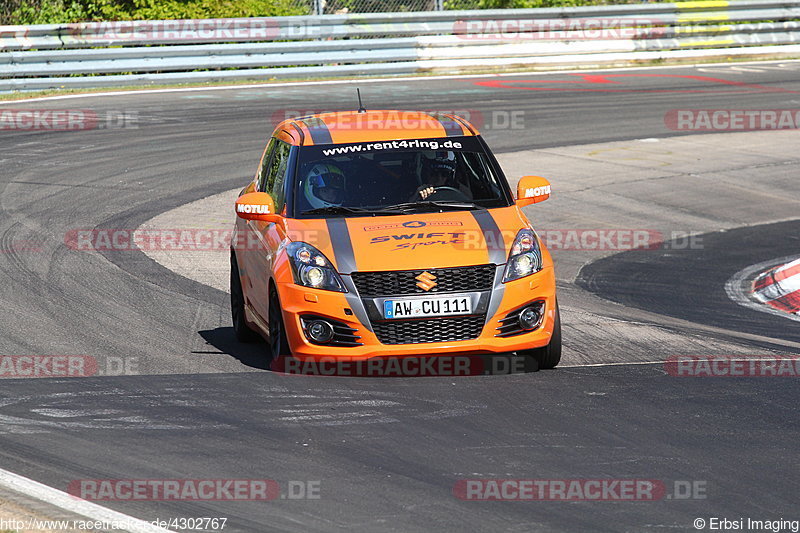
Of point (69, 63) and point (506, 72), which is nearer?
point (69, 63)

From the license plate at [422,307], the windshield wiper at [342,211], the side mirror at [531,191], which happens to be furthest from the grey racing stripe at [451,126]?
the license plate at [422,307]

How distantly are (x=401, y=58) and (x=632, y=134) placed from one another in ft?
22.9

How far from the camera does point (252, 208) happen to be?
870cm

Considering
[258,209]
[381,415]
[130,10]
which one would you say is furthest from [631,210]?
[130,10]

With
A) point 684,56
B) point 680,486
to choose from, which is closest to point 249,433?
point 680,486

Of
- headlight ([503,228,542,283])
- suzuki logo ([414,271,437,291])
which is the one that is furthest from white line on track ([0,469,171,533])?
headlight ([503,228,542,283])

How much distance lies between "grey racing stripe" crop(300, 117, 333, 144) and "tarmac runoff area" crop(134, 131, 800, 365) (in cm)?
234

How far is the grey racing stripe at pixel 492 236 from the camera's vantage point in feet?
26.5

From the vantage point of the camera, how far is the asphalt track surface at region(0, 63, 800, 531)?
5.50m

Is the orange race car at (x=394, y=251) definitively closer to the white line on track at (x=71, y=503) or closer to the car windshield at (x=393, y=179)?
the car windshield at (x=393, y=179)

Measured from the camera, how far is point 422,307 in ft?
25.8

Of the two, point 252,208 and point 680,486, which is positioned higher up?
point 252,208

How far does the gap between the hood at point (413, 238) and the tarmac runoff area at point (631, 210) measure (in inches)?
43.3

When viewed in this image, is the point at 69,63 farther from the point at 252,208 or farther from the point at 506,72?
the point at 252,208
